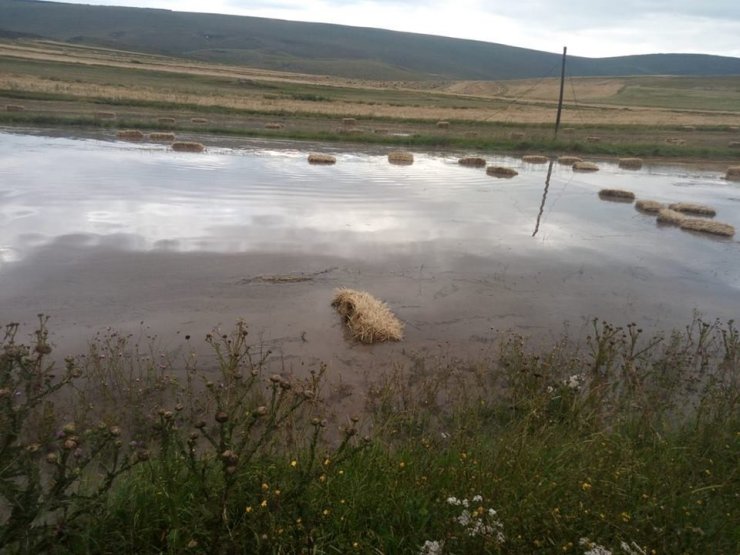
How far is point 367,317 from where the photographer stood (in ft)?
25.5

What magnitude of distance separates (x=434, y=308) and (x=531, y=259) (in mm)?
3776

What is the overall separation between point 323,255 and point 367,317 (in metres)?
3.58

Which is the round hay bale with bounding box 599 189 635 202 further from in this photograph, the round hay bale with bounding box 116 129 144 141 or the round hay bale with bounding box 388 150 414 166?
the round hay bale with bounding box 116 129 144 141

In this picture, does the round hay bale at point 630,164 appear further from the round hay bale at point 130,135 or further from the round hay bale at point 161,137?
the round hay bale at point 130,135

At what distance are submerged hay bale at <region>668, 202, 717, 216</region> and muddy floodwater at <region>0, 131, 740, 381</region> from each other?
1.88 feet

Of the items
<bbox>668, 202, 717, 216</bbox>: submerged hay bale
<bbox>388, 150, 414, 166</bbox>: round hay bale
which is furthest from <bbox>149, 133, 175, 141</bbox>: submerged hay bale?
<bbox>668, 202, 717, 216</bbox>: submerged hay bale

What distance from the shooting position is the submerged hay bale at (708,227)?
14.9 metres

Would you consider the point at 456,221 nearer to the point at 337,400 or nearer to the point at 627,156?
the point at 337,400

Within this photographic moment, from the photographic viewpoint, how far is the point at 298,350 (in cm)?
719

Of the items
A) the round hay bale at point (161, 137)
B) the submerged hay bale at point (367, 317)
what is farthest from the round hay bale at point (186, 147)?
the submerged hay bale at point (367, 317)

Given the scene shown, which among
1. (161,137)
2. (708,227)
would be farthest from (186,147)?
(708,227)

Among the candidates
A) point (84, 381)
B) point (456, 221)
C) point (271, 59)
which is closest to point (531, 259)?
point (456, 221)

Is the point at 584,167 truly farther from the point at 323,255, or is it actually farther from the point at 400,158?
the point at 323,255

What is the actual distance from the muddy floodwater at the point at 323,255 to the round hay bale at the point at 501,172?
2093 millimetres
